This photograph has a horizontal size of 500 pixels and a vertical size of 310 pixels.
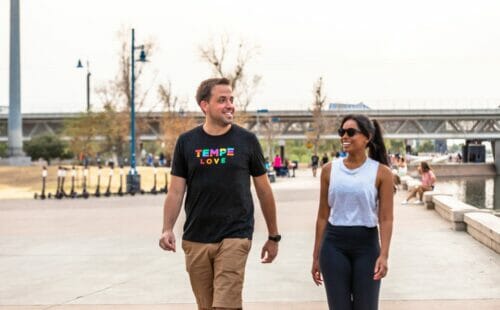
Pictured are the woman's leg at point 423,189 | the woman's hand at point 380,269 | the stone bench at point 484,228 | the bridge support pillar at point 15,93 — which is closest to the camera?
the woman's hand at point 380,269

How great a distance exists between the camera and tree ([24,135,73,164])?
66250mm

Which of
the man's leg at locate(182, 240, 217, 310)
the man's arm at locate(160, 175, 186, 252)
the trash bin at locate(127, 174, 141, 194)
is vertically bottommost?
the trash bin at locate(127, 174, 141, 194)

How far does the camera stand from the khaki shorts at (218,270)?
4418mm

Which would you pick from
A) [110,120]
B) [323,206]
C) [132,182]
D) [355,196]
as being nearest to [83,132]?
[110,120]

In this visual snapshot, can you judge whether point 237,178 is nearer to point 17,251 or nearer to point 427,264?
point 427,264

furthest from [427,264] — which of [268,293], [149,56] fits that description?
[149,56]

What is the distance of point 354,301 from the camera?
4.28 metres

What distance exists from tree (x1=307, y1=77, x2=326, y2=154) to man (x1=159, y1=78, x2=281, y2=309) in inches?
3080

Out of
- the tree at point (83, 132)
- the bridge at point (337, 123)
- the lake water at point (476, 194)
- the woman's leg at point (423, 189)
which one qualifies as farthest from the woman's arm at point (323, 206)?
the bridge at point (337, 123)

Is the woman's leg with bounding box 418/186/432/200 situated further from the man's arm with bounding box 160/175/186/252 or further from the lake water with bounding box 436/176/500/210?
the man's arm with bounding box 160/175/186/252

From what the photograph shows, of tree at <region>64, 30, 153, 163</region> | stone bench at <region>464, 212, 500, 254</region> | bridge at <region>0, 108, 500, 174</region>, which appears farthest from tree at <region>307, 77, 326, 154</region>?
stone bench at <region>464, 212, 500, 254</region>

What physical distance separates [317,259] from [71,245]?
8.45 m

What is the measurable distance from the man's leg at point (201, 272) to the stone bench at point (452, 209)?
999cm

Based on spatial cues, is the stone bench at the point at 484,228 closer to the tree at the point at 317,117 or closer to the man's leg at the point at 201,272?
the man's leg at the point at 201,272
